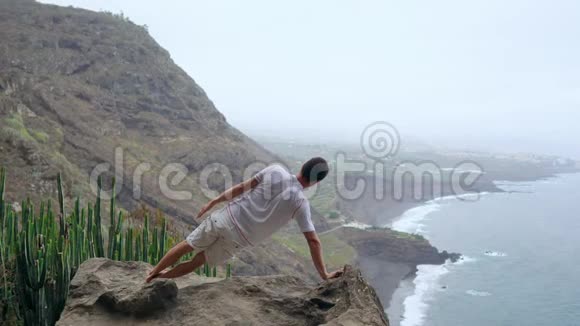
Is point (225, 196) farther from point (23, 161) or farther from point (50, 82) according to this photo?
point (50, 82)

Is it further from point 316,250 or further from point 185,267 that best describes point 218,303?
point 316,250

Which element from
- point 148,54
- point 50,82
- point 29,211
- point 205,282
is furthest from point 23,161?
point 148,54

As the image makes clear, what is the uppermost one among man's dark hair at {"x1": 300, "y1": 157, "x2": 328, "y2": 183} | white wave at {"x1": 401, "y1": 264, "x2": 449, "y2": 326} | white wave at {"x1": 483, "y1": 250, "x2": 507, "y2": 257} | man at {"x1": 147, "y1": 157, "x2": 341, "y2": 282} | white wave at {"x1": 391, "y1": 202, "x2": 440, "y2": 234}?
man's dark hair at {"x1": 300, "y1": 157, "x2": 328, "y2": 183}

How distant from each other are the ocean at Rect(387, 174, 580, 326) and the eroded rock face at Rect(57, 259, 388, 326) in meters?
22.9

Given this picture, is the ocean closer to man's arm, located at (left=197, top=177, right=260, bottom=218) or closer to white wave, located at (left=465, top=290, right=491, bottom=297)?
white wave, located at (left=465, top=290, right=491, bottom=297)

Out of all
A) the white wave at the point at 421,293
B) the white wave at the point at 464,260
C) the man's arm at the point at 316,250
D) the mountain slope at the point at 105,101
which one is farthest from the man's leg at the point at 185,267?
the white wave at the point at 464,260

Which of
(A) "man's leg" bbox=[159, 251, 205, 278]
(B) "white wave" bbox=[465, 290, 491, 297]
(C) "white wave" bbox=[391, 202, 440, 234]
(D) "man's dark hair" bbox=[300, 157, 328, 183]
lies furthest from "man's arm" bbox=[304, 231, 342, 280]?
(C) "white wave" bbox=[391, 202, 440, 234]

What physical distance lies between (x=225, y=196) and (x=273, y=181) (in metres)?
0.57

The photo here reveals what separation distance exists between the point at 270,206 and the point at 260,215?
13cm

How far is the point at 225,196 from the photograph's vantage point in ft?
16.2

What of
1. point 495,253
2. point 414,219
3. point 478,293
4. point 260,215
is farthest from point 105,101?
point 414,219

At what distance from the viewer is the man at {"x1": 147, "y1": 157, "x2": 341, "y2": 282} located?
4617 mm

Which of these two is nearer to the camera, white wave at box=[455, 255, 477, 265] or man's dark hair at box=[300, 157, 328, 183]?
man's dark hair at box=[300, 157, 328, 183]

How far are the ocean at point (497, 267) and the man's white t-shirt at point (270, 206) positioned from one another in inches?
908
